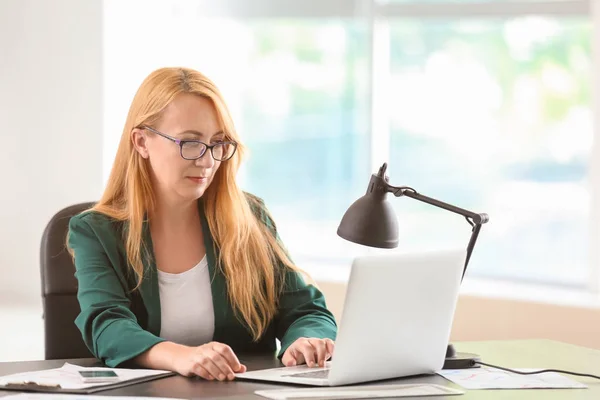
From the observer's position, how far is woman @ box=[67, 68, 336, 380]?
7.25ft

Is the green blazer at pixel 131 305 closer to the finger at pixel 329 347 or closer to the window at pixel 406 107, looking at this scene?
the finger at pixel 329 347

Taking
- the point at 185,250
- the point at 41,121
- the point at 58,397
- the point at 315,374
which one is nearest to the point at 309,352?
the point at 315,374

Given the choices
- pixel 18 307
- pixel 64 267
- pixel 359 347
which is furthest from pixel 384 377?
pixel 18 307

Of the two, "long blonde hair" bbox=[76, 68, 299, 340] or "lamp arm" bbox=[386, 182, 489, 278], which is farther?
"long blonde hair" bbox=[76, 68, 299, 340]

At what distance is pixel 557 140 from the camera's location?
4.74 m

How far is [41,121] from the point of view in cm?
573

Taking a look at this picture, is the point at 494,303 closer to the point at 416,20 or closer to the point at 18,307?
the point at 416,20

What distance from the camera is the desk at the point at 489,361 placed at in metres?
1.83

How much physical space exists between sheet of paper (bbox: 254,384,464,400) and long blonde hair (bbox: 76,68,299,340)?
488 mm

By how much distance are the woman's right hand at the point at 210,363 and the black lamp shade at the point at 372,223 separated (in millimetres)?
335

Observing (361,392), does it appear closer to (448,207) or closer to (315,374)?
(315,374)

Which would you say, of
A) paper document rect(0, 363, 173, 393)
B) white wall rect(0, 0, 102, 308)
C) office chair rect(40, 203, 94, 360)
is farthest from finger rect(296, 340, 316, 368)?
white wall rect(0, 0, 102, 308)

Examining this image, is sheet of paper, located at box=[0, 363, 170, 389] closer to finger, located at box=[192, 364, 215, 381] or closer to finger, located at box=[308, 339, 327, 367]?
finger, located at box=[192, 364, 215, 381]

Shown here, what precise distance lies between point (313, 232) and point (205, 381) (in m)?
3.74
